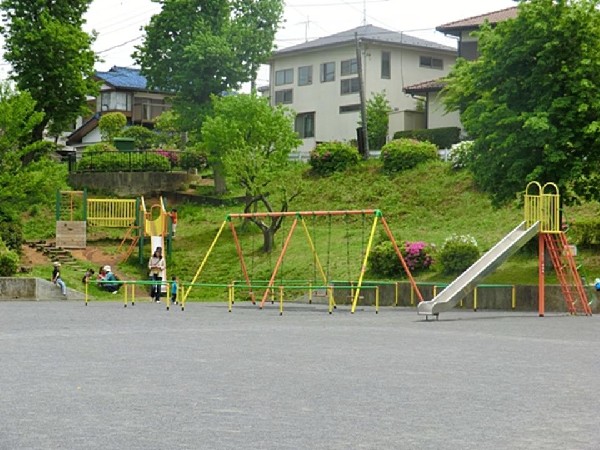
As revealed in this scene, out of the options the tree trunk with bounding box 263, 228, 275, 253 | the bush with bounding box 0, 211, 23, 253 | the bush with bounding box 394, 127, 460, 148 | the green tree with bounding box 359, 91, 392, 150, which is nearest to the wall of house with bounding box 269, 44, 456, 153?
the green tree with bounding box 359, 91, 392, 150

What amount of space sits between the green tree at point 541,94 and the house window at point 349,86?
3633cm

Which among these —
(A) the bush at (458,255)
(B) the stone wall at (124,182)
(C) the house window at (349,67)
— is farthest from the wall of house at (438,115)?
(A) the bush at (458,255)

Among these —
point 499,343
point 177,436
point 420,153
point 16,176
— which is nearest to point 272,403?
point 177,436

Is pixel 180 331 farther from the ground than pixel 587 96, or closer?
closer

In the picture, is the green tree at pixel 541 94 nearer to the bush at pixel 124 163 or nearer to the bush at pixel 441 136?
the bush at pixel 441 136

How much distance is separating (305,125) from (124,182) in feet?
64.7

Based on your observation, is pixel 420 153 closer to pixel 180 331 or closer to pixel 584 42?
pixel 584 42

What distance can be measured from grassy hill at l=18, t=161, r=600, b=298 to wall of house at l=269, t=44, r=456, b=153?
13.5 meters

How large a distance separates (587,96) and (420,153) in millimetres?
21101

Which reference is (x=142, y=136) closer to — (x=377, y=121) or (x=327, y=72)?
A: (x=327, y=72)

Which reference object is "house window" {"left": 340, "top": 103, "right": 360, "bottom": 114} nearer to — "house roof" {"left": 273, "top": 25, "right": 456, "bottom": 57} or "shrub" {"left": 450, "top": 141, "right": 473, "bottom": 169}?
"house roof" {"left": 273, "top": 25, "right": 456, "bottom": 57}

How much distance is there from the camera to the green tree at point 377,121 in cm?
6669

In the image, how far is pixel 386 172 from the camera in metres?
56.0

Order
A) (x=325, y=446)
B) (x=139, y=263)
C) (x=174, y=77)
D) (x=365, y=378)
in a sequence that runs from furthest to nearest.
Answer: (x=174, y=77) < (x=139, y=263) < (x=365, y=378) < (x=325, y=446)
